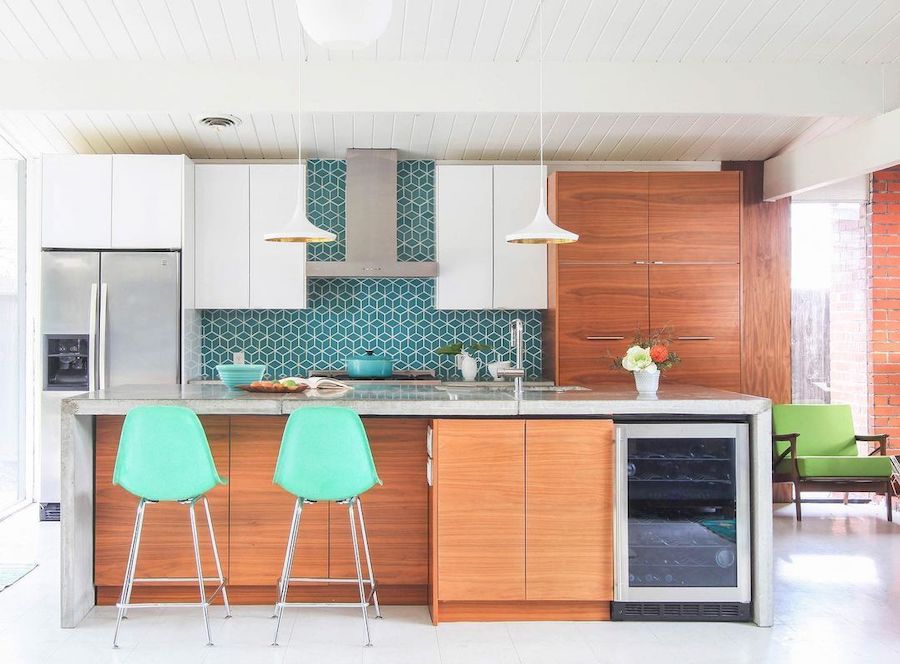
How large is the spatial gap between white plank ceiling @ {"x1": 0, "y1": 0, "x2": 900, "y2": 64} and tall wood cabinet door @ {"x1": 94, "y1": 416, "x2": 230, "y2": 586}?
2.12 metres

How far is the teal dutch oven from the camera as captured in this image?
5.88 m

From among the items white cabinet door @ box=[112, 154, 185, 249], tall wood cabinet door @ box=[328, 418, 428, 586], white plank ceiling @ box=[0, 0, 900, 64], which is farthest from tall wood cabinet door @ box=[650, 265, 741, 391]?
white cabinet door @ box=[112, 154, 185, 249]

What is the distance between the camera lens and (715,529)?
148 inches

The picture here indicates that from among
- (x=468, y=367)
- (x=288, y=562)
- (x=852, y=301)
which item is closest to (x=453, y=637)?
(x=288, y=562)

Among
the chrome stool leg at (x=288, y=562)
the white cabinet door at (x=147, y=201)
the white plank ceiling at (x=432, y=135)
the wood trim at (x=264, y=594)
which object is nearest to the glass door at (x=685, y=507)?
the wood trim at (x=264, y=594)

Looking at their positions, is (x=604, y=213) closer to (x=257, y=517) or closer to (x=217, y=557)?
(x=257, y=517)

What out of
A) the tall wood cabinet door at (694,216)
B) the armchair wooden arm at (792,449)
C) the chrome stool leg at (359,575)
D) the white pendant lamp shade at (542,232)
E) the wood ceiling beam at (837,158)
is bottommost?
the chrome stool leg at (359,575)

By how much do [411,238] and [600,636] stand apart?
3535 millimetres

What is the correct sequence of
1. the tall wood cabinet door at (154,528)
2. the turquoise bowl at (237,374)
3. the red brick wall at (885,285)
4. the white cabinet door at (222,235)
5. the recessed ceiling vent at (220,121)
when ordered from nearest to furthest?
1. the tall wood cabinet door at (154,528)
2. the turquoise bowl at (237,374)
3. the recessed ceiling vent at (220,121)
4. the white cabinet door at (222,235)
5. the red brick wall at (885,285)

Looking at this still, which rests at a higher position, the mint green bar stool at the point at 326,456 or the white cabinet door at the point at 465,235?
the white cabinet door at the point at 465,235

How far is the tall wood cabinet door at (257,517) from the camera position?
12.7 ft

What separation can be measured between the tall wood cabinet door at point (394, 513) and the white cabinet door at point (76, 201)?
290 centimetres

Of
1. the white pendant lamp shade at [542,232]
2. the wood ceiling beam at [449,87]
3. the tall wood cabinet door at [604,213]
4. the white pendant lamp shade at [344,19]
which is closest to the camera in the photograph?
the white pendant lamp shade at [344,19]

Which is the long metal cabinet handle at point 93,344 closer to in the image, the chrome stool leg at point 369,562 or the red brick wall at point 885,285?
the chrome stool leg at point 369,562
